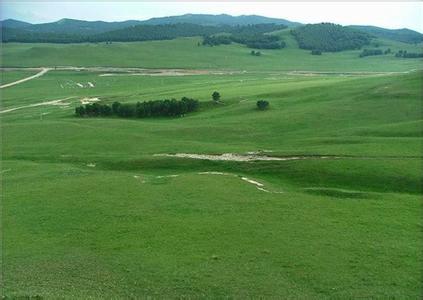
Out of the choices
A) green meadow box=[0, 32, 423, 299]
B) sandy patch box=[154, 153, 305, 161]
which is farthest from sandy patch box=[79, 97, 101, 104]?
sandy patch box=[154, 153, 305, 161]

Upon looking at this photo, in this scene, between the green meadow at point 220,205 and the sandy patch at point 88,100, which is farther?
the sandy patch at point 88,100

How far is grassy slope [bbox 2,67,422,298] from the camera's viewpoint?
3438 cm

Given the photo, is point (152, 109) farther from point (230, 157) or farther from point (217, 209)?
point (217, 209)

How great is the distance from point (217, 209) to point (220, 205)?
1164 millimetres

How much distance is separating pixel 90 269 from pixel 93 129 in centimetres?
5514

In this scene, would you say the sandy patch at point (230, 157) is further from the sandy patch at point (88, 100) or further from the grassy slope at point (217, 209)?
the sandy patch at point (88, 100)

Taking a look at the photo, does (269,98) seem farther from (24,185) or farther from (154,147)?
(24,185)

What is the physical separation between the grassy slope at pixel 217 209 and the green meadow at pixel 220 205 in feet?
0.53

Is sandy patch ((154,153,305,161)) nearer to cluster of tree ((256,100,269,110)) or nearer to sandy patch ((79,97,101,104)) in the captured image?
cluster of tree ((256,100,269,110))

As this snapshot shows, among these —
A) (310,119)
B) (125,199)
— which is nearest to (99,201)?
(125,199)

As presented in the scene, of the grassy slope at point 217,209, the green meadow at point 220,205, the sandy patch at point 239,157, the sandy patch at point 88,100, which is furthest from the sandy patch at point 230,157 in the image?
the sandy patch at point 88,100

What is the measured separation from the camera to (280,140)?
78250 mm

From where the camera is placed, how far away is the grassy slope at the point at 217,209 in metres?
34.4

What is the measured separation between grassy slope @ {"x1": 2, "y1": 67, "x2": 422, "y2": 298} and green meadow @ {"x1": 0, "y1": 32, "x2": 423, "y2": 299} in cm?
16
